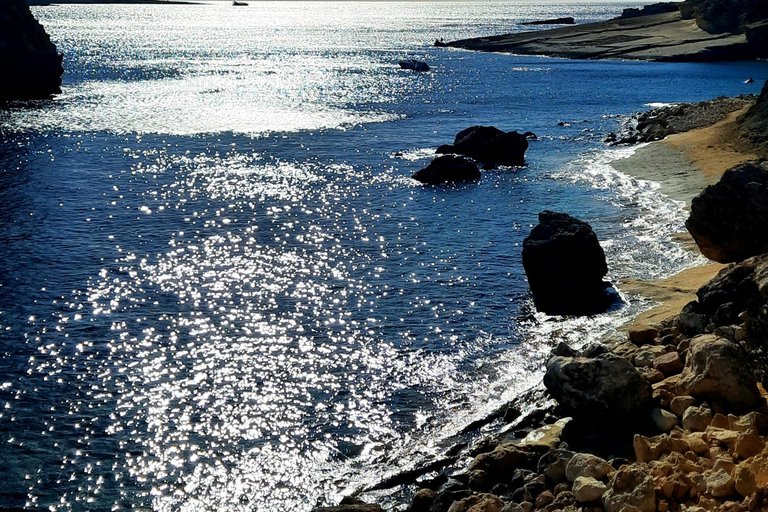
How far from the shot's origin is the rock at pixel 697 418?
57.4 ft

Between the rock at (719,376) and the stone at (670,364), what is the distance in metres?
1.54

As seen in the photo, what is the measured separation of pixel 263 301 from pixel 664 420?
18620mm

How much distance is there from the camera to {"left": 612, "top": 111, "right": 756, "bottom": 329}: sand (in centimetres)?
3247

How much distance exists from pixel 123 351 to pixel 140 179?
30873 millimetres

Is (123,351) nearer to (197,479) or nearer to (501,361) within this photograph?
(197,479)

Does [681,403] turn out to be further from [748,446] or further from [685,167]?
[685,167]

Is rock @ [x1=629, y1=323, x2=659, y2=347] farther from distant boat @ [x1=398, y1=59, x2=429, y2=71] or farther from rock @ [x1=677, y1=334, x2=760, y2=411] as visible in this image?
distant boat @ [x1=398, y1=59, x2=429, y2=71]

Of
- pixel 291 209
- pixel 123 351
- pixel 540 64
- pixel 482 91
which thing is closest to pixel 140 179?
pixel 291 209

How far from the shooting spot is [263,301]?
32.6 metres

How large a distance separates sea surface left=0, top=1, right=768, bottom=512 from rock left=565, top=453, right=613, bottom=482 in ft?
15.3

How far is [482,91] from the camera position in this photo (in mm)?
112250

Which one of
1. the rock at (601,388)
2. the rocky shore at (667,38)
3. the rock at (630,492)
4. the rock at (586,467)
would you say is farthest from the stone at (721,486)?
the rocky shore at (667,38)

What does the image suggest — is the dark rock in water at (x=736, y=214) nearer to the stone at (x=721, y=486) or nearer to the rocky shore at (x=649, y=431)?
the rocky shore at (x=649, y=431)

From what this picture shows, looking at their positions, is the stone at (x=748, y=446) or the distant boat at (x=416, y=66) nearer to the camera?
the stone at (x=748, y=446)
